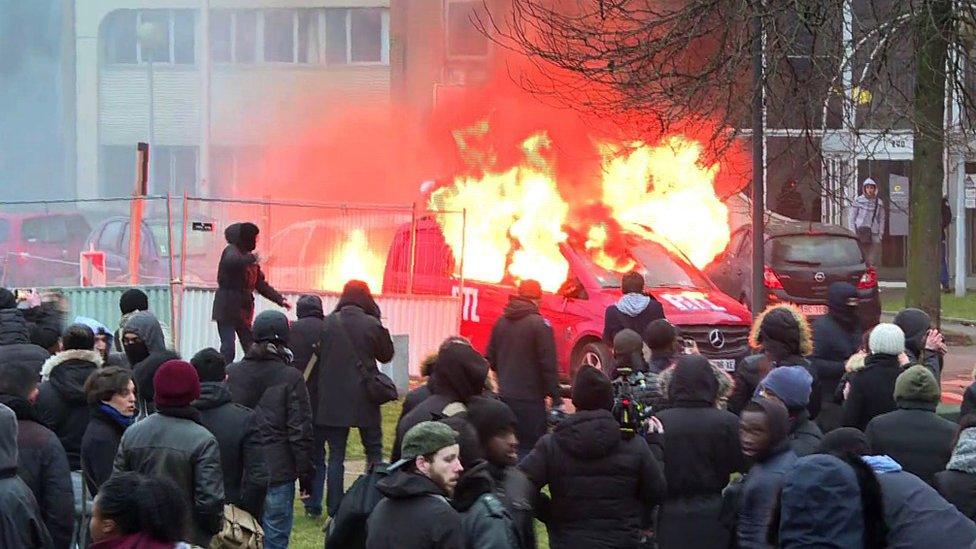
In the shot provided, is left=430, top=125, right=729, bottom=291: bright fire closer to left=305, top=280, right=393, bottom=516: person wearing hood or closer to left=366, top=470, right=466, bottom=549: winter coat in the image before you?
left=305, top=280, right=393, bottom=516: person wearing hood

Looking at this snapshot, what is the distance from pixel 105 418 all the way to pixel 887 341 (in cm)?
404

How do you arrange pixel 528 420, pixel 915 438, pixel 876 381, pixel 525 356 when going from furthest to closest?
1. pixel 528 420
2. pixel 525 356
3. pixel 876 381
4. pixel 915 438

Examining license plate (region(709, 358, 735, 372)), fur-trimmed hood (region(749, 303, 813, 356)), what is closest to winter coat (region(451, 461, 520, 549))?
fur-trimmed hood (region(749, 303, 813, 356))

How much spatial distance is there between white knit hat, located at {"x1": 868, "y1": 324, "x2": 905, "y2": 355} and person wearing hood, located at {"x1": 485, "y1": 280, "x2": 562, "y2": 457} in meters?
2.51

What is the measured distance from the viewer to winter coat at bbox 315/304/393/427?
401 inches

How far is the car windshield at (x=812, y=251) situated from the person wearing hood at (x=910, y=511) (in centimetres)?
1452

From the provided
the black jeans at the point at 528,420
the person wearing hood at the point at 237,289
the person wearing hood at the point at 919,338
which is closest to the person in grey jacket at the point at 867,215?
the person wearing hood at the point at 237,289

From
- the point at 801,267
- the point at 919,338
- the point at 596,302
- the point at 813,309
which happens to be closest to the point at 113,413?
the point at 919,338

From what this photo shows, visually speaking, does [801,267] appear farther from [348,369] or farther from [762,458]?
[762,458]

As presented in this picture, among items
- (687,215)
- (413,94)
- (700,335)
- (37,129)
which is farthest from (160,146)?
(700,335)

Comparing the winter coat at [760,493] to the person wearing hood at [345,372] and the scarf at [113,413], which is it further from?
the person wearing hood at [345,372]

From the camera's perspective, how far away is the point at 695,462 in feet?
23.4

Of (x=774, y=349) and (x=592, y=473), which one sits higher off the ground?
(x=774, y=349)

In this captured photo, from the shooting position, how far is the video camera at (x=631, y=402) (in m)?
7.09
